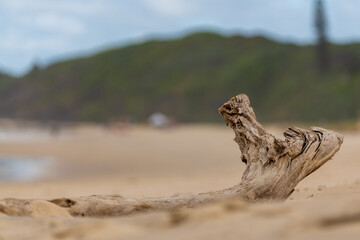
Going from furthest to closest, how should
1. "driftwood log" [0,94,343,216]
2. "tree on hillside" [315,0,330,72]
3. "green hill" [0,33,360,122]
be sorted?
"green hill" [0,33,360,122], "tree on hillside" [315,0,330,72], "driftwood log" [0,94,343,216]

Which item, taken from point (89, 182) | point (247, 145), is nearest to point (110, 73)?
point (89, 182)

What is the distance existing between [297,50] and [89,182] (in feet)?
217

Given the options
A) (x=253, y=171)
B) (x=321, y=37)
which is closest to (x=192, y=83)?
(x=321, y=37)

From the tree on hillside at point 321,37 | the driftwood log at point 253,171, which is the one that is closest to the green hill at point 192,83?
the tree on hillside at point 321,37

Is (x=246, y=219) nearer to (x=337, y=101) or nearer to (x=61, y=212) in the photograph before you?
(x=61, y=212)

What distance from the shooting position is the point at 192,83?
266 feet

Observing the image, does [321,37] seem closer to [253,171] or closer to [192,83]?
[192,83]

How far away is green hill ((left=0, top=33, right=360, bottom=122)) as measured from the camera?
60000 millimetres

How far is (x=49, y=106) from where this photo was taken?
94.8 m

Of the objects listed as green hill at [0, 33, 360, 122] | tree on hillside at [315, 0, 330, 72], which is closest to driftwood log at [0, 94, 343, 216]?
green hill at [0, 33, 360, 122]

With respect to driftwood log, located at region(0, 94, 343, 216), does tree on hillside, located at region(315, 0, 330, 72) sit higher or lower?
higher

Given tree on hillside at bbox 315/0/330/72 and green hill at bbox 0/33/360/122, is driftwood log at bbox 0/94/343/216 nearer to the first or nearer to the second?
green hill at bbox 0/33/360/122

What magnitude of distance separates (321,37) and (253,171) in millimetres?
56100

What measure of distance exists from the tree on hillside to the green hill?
1.30 meters
